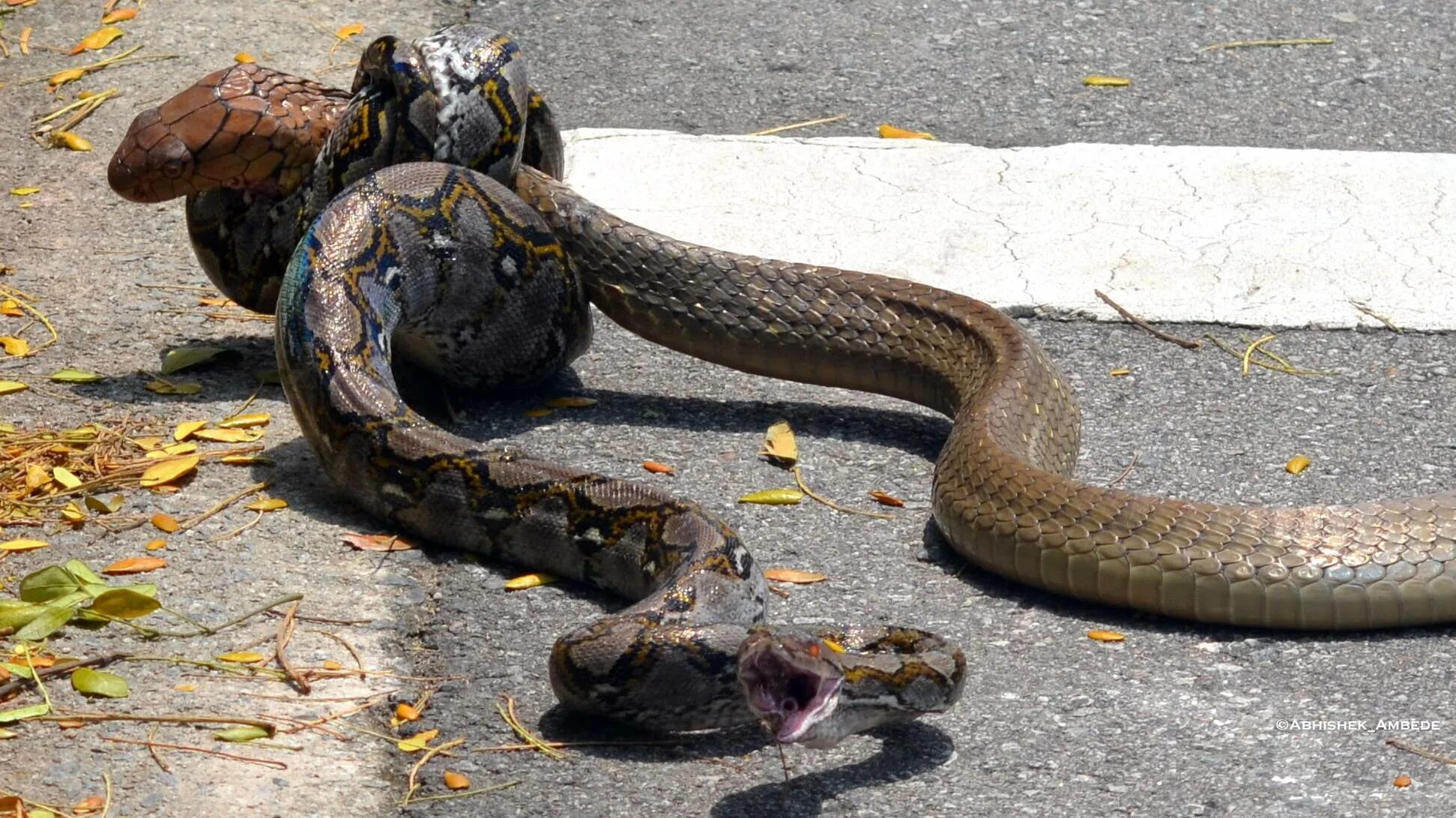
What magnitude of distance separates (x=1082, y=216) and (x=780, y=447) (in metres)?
2.08

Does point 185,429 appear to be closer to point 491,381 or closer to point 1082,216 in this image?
point 491,381

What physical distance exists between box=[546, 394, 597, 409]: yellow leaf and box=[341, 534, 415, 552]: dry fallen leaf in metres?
1.04

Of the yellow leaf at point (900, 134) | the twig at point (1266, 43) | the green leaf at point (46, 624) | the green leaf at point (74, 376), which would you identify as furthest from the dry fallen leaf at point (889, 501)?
the twig at point (1266, 43)

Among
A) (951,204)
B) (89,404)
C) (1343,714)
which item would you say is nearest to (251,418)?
(89,404)

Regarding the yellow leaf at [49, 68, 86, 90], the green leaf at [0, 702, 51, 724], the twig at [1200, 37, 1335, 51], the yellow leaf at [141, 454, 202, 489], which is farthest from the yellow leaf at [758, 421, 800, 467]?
the yellow leaf at [49, 68, 86, 90]

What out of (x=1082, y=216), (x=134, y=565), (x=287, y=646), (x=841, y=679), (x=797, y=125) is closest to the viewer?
(x=841, y=679)

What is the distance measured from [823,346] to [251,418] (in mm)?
1897

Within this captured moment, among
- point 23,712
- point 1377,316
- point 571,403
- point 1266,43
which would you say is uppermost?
point 1266,43

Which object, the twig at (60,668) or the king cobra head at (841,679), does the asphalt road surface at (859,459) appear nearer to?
the twig at (60,668)

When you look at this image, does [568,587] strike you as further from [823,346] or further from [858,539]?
[823,346]

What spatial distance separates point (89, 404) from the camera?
555 cm

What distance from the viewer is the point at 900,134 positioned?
763 cm

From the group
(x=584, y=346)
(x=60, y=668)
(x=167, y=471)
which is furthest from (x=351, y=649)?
(x=584, y=346)

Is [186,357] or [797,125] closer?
[186,357]
